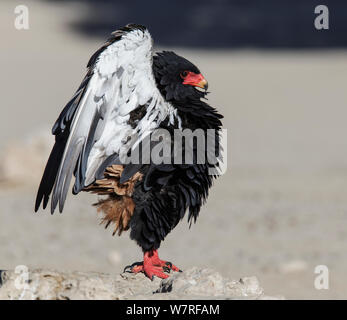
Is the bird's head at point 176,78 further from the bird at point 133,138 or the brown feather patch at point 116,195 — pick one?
the brown feather patch at point 116,195

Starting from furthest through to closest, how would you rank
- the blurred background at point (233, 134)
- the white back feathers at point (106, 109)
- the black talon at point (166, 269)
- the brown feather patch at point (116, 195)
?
the blurred background at point (233, 134), the black talon at point (166, 269), the brown feather patch at point (116, 195), the white back feathers at point (106, 109)

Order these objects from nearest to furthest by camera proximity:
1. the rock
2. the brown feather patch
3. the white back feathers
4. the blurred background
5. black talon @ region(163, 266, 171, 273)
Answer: the rock, the white back feathers, the brown feather patch, black talon @ region(163, 266, 171, 273), the blurred background

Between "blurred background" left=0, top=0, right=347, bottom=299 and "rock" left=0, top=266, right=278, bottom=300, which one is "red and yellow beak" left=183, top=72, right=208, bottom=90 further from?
"blurred background" left=0, top=0, right=347, bottom=299

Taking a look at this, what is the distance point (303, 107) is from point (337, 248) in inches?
469

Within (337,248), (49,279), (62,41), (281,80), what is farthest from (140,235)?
(62,41)

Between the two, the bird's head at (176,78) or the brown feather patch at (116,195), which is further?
the bird's head at (176,78)

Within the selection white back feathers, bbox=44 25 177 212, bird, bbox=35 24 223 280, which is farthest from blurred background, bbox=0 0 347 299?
white back feathers, bbox=44 25 177 212

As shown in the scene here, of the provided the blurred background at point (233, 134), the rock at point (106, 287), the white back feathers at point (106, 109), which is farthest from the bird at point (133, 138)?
the blurred background at point (233, 134)

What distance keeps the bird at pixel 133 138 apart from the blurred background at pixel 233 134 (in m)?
2.87

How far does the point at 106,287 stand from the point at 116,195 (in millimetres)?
913

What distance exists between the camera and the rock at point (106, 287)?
15.6 feet

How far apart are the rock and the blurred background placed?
3088 mm

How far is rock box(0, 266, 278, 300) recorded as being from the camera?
15.6 ft

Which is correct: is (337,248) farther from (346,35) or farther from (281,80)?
(346,35)
